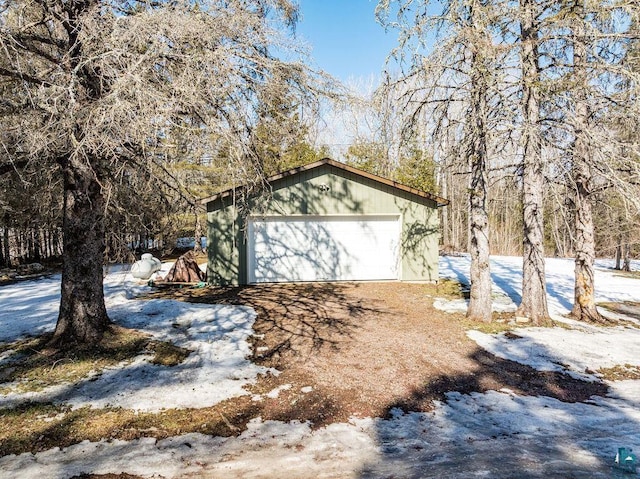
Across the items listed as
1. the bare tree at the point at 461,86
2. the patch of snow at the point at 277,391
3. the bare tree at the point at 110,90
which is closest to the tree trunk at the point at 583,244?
the bare tree at the point at 461,86

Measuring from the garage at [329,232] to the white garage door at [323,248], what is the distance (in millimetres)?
30

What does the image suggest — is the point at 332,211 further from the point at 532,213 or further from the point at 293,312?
the point at 532,213

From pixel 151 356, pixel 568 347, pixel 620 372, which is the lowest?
pixel 620 372

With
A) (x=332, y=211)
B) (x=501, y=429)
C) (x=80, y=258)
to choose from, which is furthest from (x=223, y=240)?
(x=501, y=429)

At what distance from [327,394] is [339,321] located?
294 cm

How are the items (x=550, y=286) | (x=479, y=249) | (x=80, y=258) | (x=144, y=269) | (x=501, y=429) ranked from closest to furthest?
(x=501, y=429) < (x=80, y=258) < (x=479, y=249) < (x=144, y=269) < (x=550, y=286)

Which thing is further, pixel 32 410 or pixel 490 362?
pixel 490 362

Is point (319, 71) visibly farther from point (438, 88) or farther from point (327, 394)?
point (327, 394)

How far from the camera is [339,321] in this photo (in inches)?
284

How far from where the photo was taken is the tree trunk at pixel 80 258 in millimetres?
5012

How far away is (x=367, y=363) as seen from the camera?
5230 millimetres

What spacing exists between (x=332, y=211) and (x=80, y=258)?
24.5 feet

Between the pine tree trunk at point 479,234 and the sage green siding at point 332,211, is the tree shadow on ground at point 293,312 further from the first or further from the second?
the pine tree trunk at point 479,234

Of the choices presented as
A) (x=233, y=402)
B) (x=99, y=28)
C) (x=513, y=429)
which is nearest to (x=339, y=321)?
(x=233, y=402)
